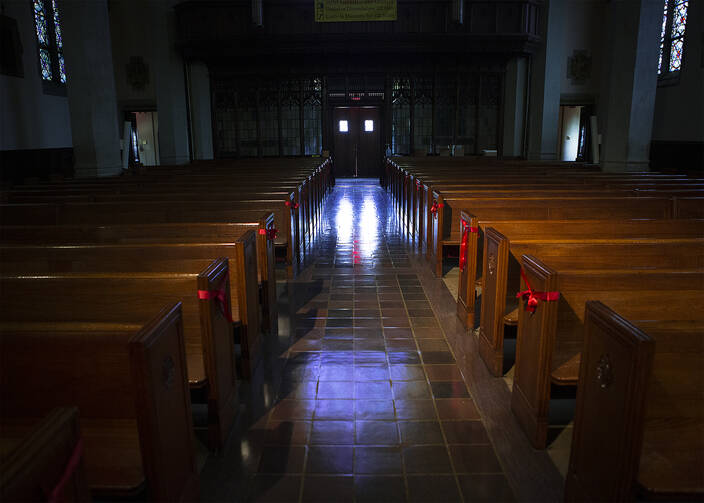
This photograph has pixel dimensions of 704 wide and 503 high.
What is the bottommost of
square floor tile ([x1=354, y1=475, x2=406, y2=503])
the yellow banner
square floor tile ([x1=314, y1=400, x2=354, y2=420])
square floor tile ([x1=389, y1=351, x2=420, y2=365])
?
square floor tile ([x1=354, y1=475, x2=406, y2=503])

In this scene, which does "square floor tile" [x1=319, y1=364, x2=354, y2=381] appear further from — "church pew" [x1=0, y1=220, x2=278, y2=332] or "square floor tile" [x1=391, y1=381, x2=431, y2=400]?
"church pew" [x1=0, y1=220, x2=278, y2=332]

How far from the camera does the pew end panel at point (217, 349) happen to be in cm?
243

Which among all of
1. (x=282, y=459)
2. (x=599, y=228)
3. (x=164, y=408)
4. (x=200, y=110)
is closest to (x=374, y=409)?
(x=282, y=459)

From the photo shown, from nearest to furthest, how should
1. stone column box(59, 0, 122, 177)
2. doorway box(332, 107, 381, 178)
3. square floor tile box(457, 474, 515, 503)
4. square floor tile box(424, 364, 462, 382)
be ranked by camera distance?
square floor tile box(457, 474, 515, 503)
square floor tile box(424, 364, 462, 382)
stone column box(59, 0, 122, 177)
doorway box(332, 107, 381, 178)

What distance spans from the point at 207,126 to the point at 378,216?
24.8 feet

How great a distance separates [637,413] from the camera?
1.61 meters

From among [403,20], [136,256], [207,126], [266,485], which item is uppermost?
[403,20]

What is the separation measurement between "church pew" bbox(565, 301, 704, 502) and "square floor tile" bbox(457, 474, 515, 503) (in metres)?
0.27

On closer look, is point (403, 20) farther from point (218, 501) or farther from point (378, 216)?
point (218, 501)

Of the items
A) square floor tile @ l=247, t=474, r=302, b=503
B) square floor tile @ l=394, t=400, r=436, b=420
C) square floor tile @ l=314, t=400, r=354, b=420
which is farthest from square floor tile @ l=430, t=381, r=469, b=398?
square floor tile @ l=247, t=474, r=302, b=503

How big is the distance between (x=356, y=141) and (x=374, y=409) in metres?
15.8

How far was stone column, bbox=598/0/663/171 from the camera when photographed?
7371mm

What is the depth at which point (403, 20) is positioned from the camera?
43.2ft

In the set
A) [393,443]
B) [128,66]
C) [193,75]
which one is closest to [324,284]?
[393,443]
